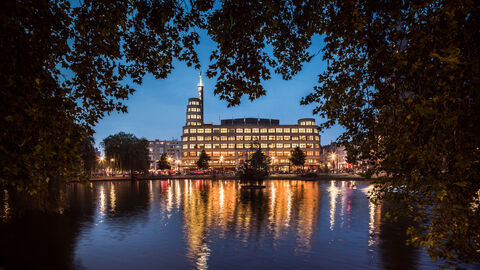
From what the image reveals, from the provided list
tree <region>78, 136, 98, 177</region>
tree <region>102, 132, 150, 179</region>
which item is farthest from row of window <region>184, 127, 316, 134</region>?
tree <region>78, 136, 98, 177</region>

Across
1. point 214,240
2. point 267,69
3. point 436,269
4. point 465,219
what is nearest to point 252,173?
point 214,240

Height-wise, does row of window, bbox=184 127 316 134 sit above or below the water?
above

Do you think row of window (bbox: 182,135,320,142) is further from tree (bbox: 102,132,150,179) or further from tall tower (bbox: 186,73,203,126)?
tree (bbox: 102,132,150,179)

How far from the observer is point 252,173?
5088 cm

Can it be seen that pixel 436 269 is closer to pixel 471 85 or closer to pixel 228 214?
pixel 471 85

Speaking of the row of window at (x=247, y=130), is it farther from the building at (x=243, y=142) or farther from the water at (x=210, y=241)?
the water at (x=210, y=241)

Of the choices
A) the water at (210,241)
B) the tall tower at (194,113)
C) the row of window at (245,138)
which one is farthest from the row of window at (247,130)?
the water at (210,241)

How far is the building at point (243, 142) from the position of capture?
17038cm

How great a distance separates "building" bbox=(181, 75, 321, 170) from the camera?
17038cm

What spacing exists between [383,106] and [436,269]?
28.3 ft

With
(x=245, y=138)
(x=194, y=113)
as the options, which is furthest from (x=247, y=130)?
(x=194, y=113)

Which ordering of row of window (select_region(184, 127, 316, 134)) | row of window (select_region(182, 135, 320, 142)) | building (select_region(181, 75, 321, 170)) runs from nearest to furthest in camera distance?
building (select_region(181, 75, 321, 170)) → row of window (select_region(182, 135, 320, 142)) → row of window (select_region(184, 127, 316, 134))

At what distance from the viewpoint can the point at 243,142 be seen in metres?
172

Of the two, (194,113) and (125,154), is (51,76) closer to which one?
(125,154)
